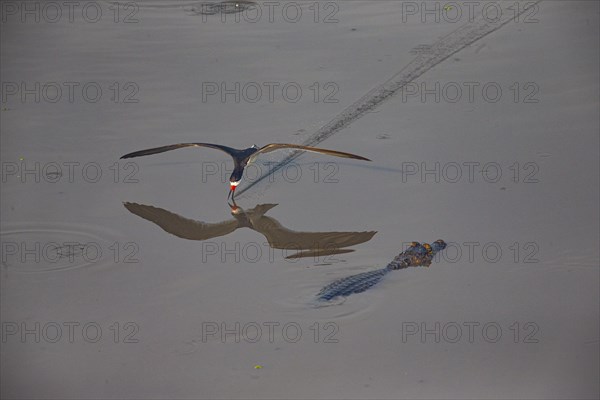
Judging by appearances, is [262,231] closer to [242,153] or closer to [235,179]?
[235,179]

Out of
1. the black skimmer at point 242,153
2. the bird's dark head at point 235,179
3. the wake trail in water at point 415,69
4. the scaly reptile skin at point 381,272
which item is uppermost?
the wake trail in water at point 415,69

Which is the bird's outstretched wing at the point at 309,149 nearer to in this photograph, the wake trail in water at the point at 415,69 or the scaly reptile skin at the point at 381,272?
the wake trail in water at the point at 415,69

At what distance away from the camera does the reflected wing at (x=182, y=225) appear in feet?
20.6

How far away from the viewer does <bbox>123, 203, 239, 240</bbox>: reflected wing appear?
629cm

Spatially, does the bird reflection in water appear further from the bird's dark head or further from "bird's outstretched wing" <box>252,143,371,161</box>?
"bird's outstretched wing" <box>252,143,371,161</box>

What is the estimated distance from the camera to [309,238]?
6207 millimetres

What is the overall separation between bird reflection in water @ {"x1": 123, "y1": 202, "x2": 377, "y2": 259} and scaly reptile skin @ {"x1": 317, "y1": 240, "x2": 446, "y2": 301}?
13.5 inches

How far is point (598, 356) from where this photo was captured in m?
5.04

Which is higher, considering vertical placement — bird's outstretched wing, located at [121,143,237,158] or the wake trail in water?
the wake trail in water

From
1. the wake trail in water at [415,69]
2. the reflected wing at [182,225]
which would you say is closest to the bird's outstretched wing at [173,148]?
the wake trail in water at [415,69]

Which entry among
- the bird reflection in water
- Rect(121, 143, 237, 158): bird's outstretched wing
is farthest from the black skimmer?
the bird reflection in water

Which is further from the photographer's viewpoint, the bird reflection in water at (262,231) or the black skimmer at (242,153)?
the black skimmer at (242,153)

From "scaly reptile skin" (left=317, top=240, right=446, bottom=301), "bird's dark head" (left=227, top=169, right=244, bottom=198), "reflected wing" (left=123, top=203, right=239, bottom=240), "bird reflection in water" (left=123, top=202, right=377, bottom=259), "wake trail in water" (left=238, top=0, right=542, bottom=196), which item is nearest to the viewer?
"scaly reptile skin" (left=317, top=240, right=446, bottom=301)

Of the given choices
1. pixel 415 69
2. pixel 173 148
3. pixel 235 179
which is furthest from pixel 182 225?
pixel 415 69
